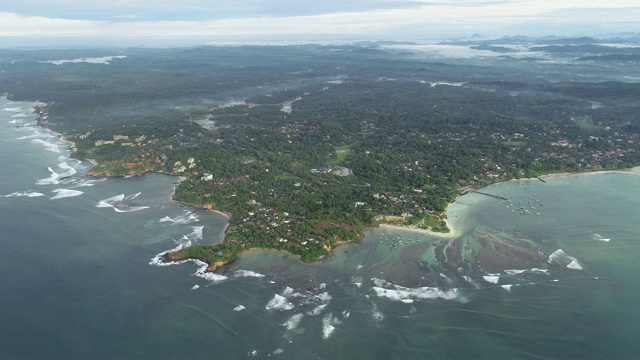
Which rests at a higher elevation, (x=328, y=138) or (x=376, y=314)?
(x=328, y=138)

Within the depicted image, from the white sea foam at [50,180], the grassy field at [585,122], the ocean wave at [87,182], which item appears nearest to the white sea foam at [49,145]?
the white sea foam at [50,180]

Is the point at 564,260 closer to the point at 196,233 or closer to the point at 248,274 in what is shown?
the point at 248,274

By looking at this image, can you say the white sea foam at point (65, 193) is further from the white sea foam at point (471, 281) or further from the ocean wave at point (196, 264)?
the white sea foam at point (471, 281)

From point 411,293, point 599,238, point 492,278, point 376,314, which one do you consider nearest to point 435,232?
point 492,278

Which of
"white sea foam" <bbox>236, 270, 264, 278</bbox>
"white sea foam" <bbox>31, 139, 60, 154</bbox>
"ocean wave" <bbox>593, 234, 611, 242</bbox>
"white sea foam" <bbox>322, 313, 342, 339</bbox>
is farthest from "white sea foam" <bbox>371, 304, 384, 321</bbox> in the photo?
"white sea foam" <bbox>31, 139, 60, 154</bbox>

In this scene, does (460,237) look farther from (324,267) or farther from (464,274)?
(324,267)

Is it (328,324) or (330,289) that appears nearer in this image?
(328,324)

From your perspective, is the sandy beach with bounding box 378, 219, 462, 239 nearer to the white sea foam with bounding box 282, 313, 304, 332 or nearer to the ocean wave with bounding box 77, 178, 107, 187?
the white sea foam with bounding box 282, 313, 304, 332
